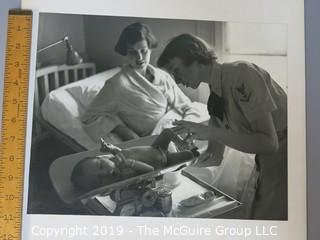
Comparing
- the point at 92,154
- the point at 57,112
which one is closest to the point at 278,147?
the point at 92,154

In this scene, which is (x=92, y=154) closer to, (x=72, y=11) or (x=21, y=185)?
(x=21, y=185)

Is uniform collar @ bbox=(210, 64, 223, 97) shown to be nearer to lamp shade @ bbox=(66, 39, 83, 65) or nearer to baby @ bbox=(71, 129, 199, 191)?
baby @ bbox=(71, 129, 199, 191)

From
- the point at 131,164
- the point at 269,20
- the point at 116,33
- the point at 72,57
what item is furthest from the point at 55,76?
the point at 269,20

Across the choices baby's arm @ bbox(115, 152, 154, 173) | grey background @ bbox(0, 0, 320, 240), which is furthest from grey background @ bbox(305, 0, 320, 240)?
baby's arm @ bbox(115, 152, 154, 173)

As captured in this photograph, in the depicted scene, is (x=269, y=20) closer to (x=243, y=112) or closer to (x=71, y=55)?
(x=243, y=112)

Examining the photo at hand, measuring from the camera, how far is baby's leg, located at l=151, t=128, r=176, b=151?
1.16 metres

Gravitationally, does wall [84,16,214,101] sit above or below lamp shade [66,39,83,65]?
above

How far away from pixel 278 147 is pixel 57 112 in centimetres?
59

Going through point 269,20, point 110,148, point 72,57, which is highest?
point 269,20

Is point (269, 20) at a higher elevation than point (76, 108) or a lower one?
higher

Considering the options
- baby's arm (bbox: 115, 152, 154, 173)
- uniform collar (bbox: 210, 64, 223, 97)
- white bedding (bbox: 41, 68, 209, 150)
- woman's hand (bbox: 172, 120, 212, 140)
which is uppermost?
uniform collar (bbox: 210, 64, 223, 97)

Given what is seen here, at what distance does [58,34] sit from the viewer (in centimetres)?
118

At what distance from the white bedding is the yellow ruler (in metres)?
0.07

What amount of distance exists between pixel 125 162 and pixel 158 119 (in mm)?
143
